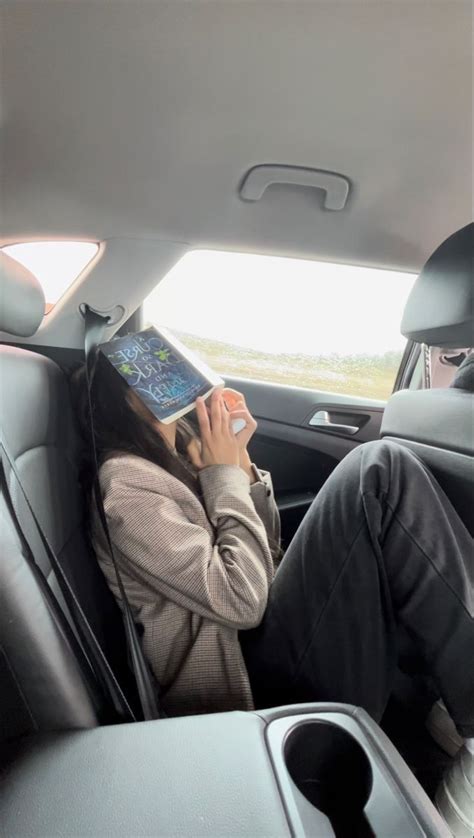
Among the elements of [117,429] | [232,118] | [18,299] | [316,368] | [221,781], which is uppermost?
[232,118]

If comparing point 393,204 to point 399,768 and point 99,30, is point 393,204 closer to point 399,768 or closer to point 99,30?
point 99,30

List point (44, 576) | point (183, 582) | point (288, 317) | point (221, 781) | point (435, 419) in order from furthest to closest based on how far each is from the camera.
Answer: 1. point (288, 317)
2. point (435, 419)
3. point (183, 582)
4. point (44, 576)
5. point (221, 781)

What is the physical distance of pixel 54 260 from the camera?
4.18 ft

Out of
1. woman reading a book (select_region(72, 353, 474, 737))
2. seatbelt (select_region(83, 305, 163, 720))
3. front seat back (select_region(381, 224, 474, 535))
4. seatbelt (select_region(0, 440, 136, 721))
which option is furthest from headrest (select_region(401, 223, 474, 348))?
seatbelt (select_region(0, 440, 136, 721))

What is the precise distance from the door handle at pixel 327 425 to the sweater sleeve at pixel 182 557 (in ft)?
2.47

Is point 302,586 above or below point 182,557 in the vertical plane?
below

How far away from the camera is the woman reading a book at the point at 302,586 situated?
2.41 ft

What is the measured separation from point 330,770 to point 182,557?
0.32m

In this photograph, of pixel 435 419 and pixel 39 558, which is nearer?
pixel 39 558

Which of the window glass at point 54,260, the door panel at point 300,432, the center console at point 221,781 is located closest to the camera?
the center console at point 221,781

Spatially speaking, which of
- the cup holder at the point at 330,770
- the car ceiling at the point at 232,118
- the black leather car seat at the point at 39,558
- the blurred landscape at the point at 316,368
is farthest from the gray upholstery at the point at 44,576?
the blurred landscape at the point at 316,368

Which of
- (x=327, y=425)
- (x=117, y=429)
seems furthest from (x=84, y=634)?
(x=327, y=425)

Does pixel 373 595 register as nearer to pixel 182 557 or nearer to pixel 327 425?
pixel 182 557

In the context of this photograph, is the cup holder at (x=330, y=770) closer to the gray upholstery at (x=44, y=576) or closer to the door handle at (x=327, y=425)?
the gray upholstery at (x=44, y=576)
